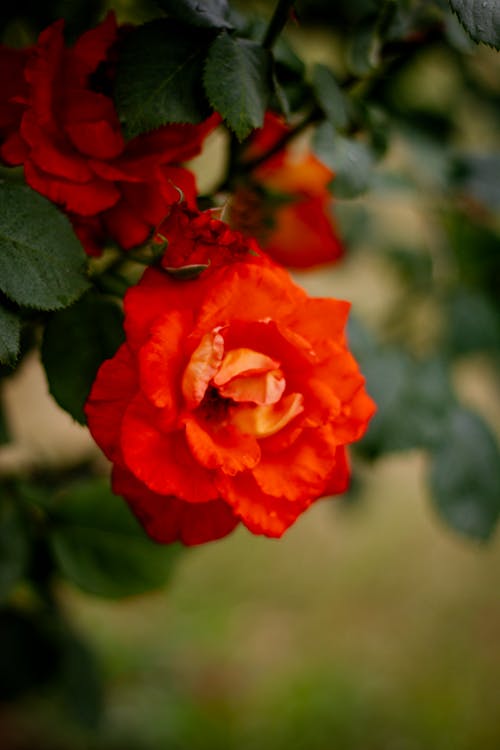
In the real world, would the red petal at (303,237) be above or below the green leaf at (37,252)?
below

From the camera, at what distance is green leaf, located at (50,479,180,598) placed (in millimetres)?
828

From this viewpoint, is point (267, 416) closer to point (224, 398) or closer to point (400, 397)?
point (224, 398)

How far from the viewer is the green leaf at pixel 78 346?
0.55 meters

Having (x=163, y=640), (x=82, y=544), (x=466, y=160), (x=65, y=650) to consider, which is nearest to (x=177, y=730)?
(x=163, y=640)

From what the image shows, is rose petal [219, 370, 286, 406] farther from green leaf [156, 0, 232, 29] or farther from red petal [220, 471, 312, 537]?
green leaf [156, 0, 232, 29]

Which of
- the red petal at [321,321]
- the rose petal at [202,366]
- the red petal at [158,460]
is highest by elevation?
the red petal at [321,321]

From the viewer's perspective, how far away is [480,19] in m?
0.51

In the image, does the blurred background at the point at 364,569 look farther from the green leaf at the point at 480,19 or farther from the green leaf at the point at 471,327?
the green leaf at the point at 480,19

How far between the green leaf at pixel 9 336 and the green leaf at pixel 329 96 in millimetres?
291

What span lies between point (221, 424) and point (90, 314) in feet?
0.45

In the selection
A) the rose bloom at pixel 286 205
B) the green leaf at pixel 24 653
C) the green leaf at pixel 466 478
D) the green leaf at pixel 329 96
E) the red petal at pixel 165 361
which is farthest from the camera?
the green leaf at pixel 24 653

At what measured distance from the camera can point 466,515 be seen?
3.03ft

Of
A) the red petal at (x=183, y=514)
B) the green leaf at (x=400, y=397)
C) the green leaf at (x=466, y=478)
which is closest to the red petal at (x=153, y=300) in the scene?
the red petal at (x=183, y=514)

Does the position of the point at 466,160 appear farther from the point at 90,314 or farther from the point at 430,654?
the point at 430,654
